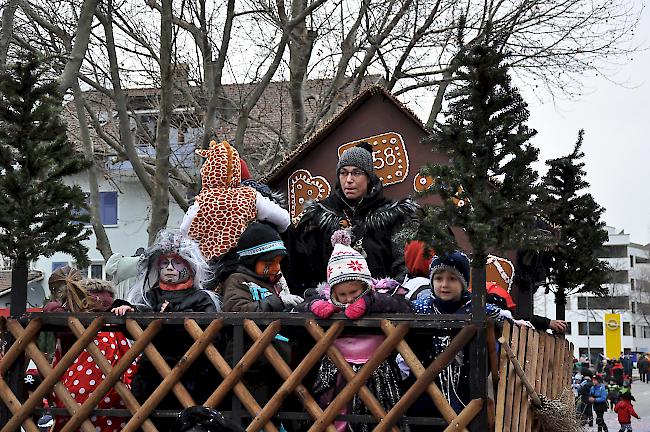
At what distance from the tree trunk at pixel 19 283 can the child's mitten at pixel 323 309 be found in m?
1.46

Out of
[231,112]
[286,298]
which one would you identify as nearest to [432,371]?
[286,298]

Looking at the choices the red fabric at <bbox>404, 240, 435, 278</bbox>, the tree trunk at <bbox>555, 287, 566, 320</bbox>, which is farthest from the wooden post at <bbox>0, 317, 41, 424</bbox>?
the tree trunk at <bbox>555, 287, 566, 320</bbox>

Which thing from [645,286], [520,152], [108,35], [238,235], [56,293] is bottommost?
[645,286]

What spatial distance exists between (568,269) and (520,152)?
3340 millimetres

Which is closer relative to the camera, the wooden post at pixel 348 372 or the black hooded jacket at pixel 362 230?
the wooden post at pixel 348 372

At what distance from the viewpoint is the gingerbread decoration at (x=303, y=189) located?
7.32 meters

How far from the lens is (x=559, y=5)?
14914 millimetres

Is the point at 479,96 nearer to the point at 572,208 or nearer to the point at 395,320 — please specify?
the point at 395,320

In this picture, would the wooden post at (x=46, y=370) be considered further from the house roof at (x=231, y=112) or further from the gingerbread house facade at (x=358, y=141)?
the house roof at (x=231, y=112)

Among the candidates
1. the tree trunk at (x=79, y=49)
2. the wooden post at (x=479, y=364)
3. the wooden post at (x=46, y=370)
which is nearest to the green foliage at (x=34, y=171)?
the wooden post at (x=46, y=370)

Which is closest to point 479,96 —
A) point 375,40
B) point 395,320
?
point 395,320

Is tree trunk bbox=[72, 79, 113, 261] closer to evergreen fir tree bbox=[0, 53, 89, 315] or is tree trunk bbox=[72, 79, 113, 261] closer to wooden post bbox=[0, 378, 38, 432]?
evergreen fir tree bbox=[0, 53, 89, 315]

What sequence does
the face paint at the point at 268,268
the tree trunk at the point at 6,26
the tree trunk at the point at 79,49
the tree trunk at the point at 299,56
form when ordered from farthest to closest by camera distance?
1. the tree trunk at the point at 299,56
2. the tree trunk at the point at 6,26
3. the tree trunk at the point at 79,49
4. the face paint at the point at 268,268

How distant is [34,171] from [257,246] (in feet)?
4.12
